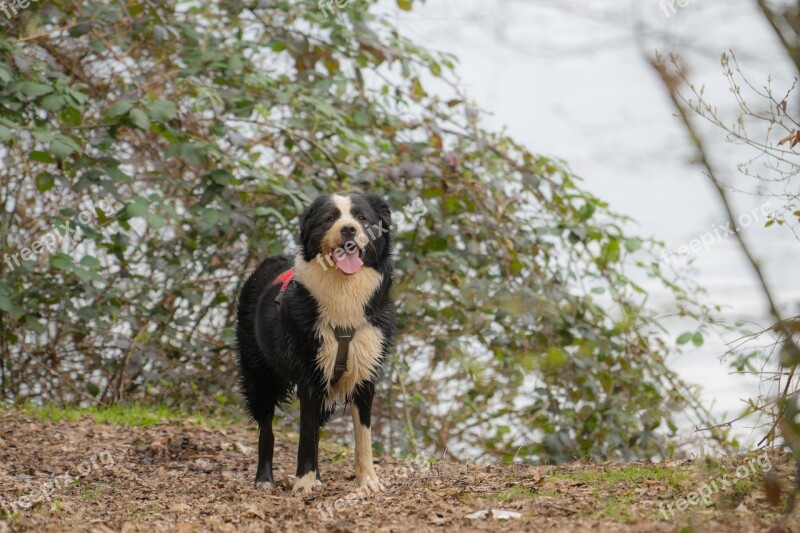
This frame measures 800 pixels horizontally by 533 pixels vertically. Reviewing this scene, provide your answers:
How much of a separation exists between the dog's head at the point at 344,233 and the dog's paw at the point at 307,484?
1190 mm

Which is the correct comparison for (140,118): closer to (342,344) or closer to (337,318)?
(337,318)

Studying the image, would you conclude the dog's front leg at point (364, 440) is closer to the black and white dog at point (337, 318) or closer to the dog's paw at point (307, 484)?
the black and white dog at point (337, 318)

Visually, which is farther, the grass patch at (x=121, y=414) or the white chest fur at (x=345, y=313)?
the grass patch at (x=121, y=414)

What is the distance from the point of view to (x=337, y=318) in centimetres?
525

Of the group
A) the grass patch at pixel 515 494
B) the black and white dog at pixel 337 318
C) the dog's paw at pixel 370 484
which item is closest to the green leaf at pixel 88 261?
the black and white dog at pixel 337 318

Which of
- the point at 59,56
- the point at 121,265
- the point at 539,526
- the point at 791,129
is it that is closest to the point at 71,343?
the point at 121,265

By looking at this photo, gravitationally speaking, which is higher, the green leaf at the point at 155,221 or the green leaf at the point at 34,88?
the green leaf at the point at 34,88

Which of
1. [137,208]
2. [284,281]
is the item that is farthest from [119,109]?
[284,281]

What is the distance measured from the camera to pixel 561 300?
7.80 metres

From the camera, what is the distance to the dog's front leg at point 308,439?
5.27m

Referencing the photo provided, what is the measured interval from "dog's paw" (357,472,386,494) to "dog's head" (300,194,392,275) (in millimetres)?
1173

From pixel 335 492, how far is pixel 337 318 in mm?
971

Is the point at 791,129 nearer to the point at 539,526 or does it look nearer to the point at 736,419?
the point at 736,419

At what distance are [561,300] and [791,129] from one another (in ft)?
12.4
